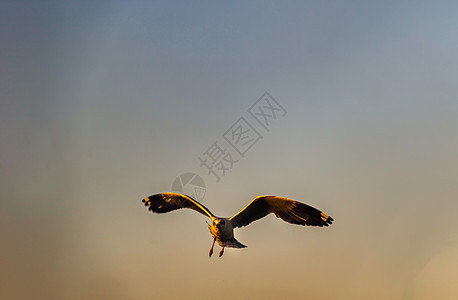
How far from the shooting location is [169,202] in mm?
8250

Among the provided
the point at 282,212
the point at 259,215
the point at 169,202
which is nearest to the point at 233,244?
the point at 259,215

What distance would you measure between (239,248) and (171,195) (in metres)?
1.89

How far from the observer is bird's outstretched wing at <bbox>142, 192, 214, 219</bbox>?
26.2 ft

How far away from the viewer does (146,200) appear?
27.3 feet

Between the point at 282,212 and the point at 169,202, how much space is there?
2.43 meters

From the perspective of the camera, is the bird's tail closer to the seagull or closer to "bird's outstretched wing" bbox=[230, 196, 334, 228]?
the seagull

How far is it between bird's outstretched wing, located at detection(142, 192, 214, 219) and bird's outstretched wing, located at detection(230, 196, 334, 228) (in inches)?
34.9

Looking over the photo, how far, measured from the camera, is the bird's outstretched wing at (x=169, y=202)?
7.98 meters

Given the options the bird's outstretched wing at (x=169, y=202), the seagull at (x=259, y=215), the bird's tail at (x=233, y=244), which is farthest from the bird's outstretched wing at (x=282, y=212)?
the bird's outstretched wing at (x=169, y=202)

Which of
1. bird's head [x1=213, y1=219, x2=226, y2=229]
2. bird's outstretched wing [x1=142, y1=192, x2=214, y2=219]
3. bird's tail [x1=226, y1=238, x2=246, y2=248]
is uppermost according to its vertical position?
Result: bird's outstretched wing [x1=142, y1=192, x2=214, y2=219]

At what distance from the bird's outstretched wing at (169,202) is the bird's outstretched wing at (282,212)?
0.89 metres

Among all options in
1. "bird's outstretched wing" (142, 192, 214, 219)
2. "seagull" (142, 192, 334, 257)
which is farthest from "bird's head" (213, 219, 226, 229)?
"bird's outstretched wing" (142, 192, 214, 219)

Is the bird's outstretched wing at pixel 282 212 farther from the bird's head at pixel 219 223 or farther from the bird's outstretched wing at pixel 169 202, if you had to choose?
the bird's outstretched wing at pixel 169 202

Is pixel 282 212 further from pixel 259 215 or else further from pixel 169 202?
pixel 169 202
